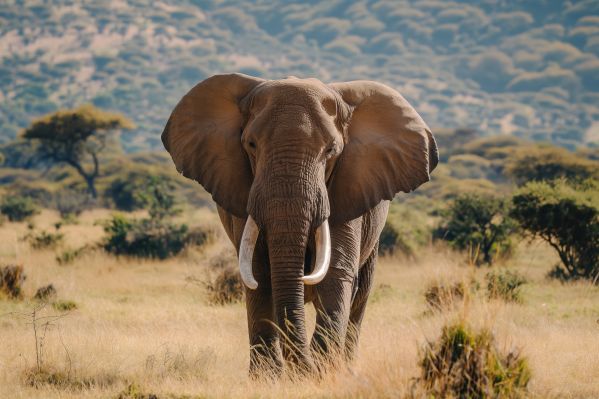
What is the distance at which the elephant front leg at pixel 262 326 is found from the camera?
7.07 m

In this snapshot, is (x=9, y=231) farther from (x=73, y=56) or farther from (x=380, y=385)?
(x=73, y=56)

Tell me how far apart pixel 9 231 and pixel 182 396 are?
18245mm

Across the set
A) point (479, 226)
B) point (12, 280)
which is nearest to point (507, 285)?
point (479, 226)

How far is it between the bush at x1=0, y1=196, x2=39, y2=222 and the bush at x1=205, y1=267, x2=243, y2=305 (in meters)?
16.8

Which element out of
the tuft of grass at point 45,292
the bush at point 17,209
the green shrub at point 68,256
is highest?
the tuft of grass at point 45,292

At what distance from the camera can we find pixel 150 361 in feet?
26.4

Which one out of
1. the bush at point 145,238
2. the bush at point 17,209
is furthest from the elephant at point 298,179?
the bush at point 17,209

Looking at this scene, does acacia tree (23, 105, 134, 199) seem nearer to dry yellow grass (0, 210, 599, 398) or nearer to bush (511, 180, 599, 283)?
dry yellow grass (0, 210, 599, 398)

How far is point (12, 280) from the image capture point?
12.6 m

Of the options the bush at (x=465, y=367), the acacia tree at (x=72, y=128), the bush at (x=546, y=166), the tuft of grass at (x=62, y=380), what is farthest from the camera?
the acacia tree at (x=72, y=128)

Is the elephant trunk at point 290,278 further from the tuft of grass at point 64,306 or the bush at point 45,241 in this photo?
the bush at point 45,241

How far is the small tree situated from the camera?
17922 mm

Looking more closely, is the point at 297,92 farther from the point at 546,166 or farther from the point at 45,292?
the point at 546,166

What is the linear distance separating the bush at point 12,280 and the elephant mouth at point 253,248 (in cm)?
655
